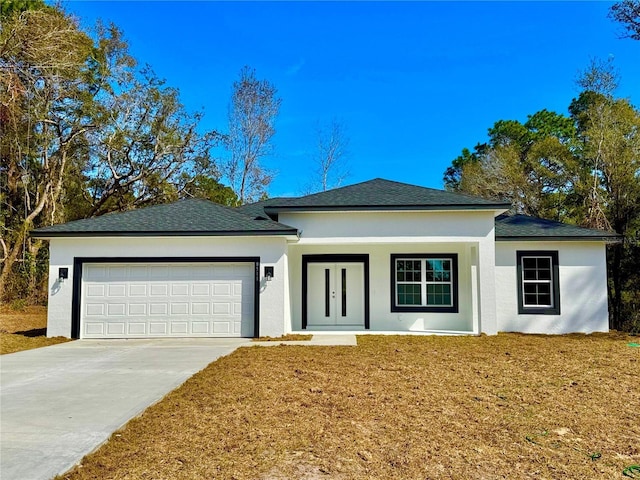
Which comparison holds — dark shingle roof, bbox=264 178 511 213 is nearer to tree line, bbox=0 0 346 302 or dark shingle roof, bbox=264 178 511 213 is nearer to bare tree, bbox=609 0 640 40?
bare tree, bbox=609 0 640 40

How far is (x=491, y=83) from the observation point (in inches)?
966

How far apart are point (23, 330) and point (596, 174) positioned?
23.5 m

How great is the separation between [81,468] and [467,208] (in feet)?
34.8

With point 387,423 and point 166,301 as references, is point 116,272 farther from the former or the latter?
point 387,423

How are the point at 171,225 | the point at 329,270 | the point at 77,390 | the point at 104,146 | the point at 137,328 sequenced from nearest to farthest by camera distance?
the point at 77,390
the point at 137,328
the point at 171,225
the point at 329,270
the point at 104,146

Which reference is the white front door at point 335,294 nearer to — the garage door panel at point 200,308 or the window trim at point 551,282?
the garage door panel at point 200,308

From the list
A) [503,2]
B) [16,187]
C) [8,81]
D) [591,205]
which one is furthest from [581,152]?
[16,187]

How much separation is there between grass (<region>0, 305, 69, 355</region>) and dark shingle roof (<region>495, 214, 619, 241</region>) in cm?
1278

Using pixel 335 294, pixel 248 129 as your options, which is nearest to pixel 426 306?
pixel 335 294

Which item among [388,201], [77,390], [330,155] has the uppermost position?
[330,155]

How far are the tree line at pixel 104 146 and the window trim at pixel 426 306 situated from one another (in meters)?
14.8

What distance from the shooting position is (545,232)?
43.7 ft

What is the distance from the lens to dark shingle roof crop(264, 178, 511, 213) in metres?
12.1

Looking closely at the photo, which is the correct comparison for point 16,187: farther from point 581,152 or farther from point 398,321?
point 581,152
